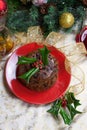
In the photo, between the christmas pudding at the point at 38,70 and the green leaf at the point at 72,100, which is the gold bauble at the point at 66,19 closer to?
the christmas pudding at the point at 38,70

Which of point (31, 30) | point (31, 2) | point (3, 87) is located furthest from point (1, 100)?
point (31, 2)

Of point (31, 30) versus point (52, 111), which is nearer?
point (52, 111)

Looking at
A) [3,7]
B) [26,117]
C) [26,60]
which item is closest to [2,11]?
[3,7]

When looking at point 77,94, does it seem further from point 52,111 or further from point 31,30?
point 31,30

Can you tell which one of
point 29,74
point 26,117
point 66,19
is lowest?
point 26,117

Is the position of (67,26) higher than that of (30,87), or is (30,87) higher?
(67,26)

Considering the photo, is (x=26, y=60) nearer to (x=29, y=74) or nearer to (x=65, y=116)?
(x=29, y=74)
